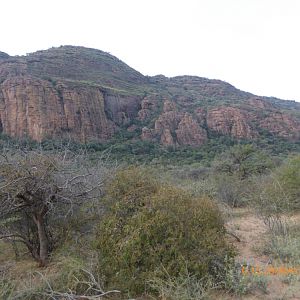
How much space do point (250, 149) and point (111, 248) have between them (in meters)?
22.6

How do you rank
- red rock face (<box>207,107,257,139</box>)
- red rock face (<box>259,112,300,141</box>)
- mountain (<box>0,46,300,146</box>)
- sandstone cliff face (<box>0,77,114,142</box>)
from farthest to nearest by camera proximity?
red rock face (<box>259,112,300,141</box>), red rock face (<box>207,107,257,139</box>), mountain (<box>0,46,300,146</box>), sandstone cliff face (<box>0,77,114,142</box>)

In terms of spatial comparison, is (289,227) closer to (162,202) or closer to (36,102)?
(162,202)

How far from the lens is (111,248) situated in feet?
18.3

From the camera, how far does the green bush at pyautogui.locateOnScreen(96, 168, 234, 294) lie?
529 cm

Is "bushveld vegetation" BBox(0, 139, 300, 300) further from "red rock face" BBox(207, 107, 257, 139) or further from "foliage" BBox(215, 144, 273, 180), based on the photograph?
"red rock face" BBox(207, 107, 257, 139)

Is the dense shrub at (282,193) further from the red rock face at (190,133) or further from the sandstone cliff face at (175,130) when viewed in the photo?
the red rock face at (190,133)

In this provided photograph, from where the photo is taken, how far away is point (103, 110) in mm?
47781

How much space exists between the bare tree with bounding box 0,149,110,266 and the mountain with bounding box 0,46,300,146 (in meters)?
32.1

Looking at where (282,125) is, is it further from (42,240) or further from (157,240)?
(157,240)

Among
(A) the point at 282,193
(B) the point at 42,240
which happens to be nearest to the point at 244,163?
(A) the point at 282,193

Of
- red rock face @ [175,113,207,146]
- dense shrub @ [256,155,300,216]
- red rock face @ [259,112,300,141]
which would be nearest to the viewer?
dense shrub @ [256,155,300,216]

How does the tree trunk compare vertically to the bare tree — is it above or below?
below

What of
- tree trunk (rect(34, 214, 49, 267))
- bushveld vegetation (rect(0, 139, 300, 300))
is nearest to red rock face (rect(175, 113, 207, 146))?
bushveld vegetation (rect(0, 139, 300, 300))

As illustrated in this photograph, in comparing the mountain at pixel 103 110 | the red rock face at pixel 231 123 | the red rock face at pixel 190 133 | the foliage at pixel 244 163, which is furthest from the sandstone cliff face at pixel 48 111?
the foliage at pixel 244 163
